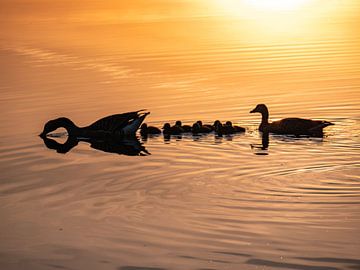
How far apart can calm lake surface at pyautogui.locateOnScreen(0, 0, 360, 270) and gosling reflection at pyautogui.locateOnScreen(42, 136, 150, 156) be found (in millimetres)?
223

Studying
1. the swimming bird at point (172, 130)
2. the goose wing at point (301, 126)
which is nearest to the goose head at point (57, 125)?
the swimming bird at point (172, 130)

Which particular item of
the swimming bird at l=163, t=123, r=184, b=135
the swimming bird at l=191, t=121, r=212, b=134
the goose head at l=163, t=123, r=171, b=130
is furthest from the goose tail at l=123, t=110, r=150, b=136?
the swimming bird at l=191, t=121, r=212, b=134

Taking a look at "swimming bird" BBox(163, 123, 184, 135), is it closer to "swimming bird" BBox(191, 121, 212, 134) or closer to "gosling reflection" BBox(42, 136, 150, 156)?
"swimming bird" BBox(191, 121, 212, 134)

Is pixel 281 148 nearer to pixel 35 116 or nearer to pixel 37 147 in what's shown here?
pixel 37 147

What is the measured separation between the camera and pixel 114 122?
1958 centimetres

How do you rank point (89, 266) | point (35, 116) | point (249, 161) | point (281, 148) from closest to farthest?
point (89, 266) → point (249, 161) → point (281, 148) → point (35, 116)

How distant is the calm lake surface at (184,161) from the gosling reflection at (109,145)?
0.22 metres

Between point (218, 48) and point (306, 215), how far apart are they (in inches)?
803

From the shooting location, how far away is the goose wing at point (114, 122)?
19.5 m

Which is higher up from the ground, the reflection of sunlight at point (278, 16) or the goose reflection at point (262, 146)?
the reflection of sunlight at point (278, 16)

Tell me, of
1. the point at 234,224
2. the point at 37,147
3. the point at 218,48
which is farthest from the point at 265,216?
the point at 218,48

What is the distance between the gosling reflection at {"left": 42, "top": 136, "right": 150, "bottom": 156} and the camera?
704 inches

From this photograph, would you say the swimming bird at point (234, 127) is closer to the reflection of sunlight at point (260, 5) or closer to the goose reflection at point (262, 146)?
the goose reflection at point (262, 146)

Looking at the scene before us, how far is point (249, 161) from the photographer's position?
1603 centimetres
